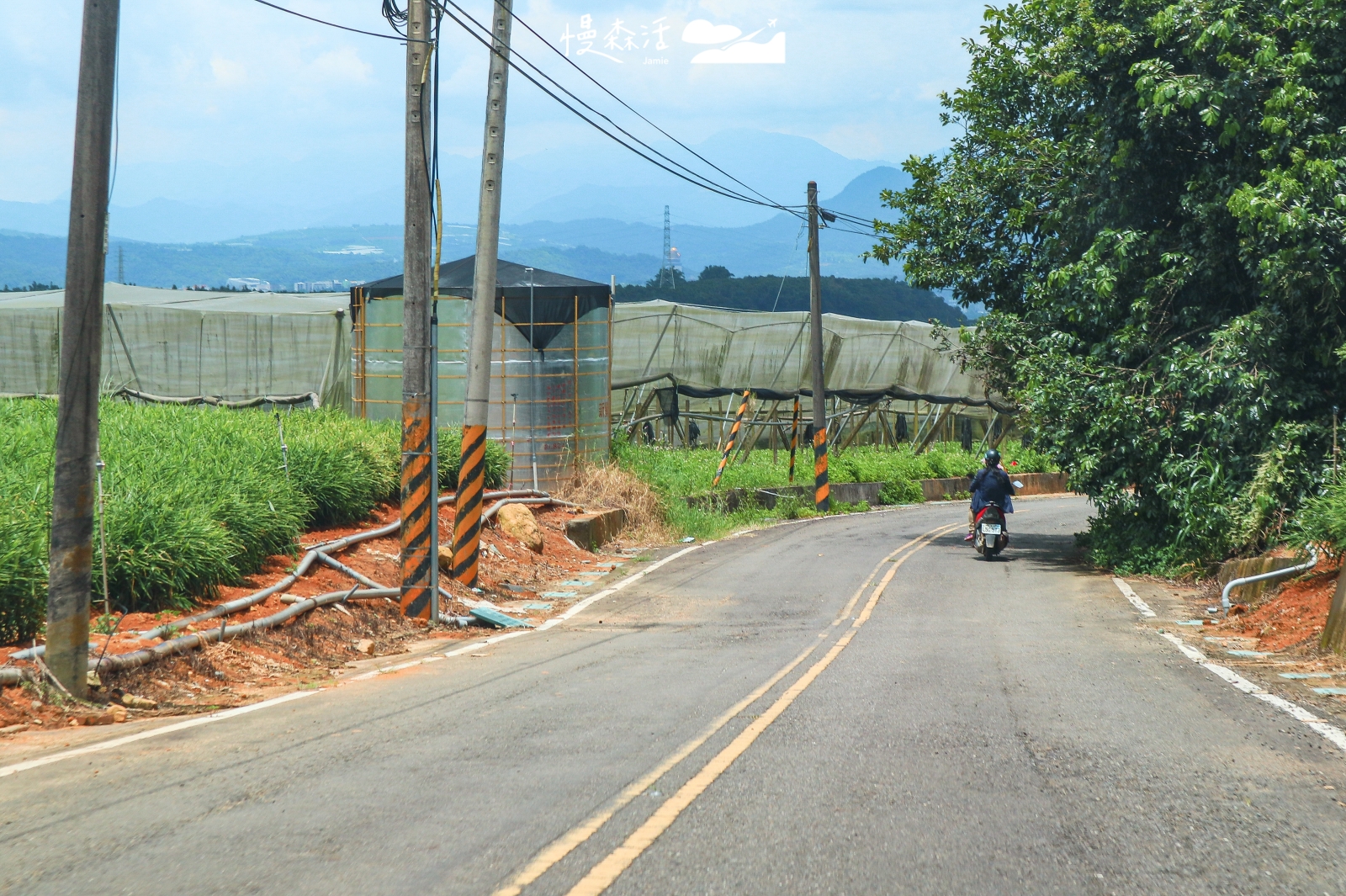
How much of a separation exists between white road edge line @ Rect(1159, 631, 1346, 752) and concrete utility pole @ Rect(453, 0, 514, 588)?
8.13 metres

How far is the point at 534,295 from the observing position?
74.9ft

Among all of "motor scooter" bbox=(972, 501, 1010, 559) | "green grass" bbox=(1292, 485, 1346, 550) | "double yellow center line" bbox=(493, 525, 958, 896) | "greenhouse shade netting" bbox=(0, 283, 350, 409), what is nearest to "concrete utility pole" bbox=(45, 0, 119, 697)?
"double yellow center line" bbox=(493, 525, 958, 896)

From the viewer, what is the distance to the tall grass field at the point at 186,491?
9.77m

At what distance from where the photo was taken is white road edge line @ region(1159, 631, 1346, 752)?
741 cm

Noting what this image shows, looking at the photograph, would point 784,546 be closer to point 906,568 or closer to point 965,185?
point 906,568

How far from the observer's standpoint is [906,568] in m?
18.6

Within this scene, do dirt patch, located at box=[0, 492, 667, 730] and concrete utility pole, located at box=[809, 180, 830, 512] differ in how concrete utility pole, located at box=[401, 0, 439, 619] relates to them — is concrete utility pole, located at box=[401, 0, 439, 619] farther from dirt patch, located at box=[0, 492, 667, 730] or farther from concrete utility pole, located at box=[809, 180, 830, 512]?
concrete utility pole, located at box=[809, 180, 830, 512]

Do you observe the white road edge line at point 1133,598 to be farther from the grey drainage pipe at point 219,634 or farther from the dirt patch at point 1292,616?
the grey drainage pipe at point 219,634

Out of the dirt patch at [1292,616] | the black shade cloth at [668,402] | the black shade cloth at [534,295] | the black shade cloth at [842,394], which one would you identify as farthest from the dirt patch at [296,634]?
the black shade cloth at [842,394]

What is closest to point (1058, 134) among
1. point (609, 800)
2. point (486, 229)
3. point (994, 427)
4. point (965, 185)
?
point (965, 185)

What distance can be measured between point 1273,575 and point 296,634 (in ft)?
34.9

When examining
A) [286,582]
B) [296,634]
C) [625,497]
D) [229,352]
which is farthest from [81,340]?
[229,352]

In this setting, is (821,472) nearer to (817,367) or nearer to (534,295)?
(817,367)

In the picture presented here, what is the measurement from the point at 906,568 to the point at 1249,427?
17.5 feet
